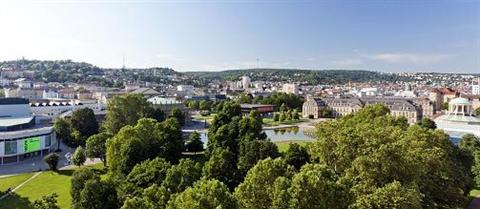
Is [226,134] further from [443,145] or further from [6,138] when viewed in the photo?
[6,138]

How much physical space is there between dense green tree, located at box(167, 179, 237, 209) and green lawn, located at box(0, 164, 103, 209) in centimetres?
1734

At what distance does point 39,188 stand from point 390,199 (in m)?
31.5

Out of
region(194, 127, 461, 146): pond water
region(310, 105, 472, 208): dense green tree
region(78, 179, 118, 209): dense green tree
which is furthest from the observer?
region(194, 127, 461, 146): pond water

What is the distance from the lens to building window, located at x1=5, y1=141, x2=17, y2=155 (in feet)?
171

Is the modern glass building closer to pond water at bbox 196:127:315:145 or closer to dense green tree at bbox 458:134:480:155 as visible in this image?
pond water at bbox 196:127:315:145

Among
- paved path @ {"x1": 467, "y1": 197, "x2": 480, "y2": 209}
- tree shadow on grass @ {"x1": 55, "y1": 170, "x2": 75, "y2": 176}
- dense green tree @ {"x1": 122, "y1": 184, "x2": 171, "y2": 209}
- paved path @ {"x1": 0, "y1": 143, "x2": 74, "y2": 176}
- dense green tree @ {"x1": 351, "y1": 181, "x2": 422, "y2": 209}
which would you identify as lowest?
paved path @ {"x1": 0, "y1": 143, "x2": 74, "y2": 176}

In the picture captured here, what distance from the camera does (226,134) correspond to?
47.3 metres

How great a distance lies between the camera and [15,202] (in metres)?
34.6

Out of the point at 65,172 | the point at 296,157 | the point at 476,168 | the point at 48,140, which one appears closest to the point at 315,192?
the point at 296,157

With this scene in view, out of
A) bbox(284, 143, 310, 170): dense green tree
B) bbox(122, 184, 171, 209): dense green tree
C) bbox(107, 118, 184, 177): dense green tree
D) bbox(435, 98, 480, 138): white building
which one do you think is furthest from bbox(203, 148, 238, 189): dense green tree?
bbox(435, 98, 480, 138): white building

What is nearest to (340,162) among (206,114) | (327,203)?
(327,203)

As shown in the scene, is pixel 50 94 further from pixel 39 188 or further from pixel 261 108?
pixel 39 188

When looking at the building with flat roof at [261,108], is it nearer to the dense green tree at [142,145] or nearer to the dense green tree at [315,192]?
the dense green tree at [142,145]

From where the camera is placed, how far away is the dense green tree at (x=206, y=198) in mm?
18797
